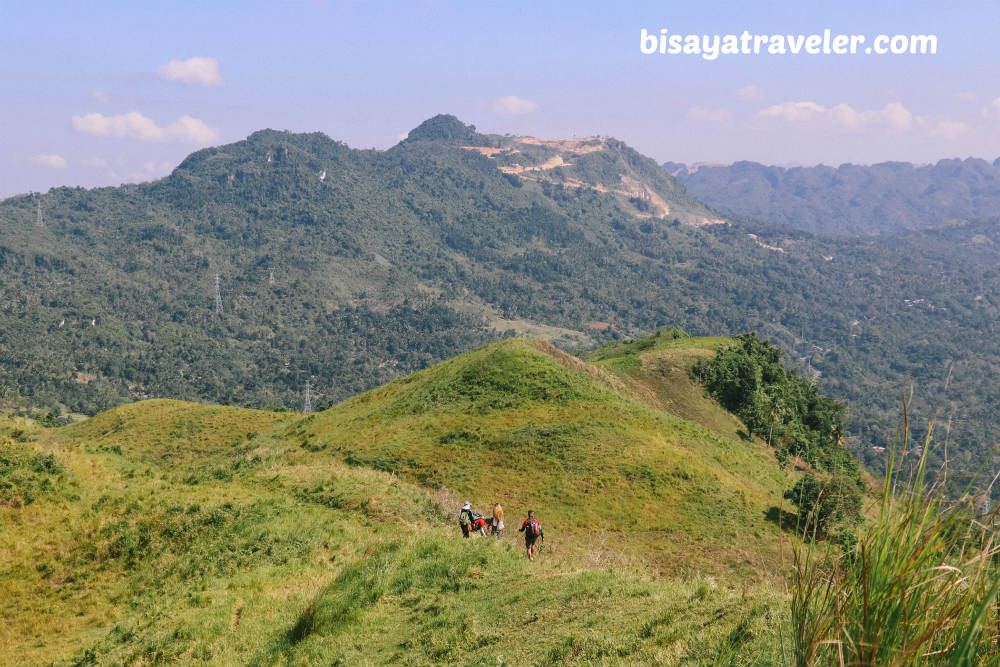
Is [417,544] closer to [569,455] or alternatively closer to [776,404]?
[569,455]

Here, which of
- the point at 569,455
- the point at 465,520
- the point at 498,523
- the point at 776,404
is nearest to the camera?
the point at 465,520

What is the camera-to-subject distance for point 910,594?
4.25m

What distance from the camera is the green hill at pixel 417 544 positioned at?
1185 centimetres

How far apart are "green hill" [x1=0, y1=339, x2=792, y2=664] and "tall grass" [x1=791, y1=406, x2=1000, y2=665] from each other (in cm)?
344

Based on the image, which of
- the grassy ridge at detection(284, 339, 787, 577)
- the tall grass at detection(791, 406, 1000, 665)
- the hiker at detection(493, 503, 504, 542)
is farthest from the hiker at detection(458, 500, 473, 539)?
the tall grass at detection(791, 406, 1000, 665)

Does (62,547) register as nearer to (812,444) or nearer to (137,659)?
(137,659)

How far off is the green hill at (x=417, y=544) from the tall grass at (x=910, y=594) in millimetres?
3442

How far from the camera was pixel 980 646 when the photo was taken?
4.24m

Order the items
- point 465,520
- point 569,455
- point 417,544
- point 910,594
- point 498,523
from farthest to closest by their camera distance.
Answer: point 569,455 → point 498,523 → point 465,520 → point 417,544 → point 910,594

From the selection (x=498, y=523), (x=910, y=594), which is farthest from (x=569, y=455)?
(x=910, y=594)

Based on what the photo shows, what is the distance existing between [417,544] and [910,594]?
15.1 meters

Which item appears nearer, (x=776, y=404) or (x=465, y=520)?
(x=465, y=520)

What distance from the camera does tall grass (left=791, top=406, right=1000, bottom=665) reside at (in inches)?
163

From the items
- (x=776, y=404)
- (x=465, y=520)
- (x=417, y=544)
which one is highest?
(x=417, y=544)
